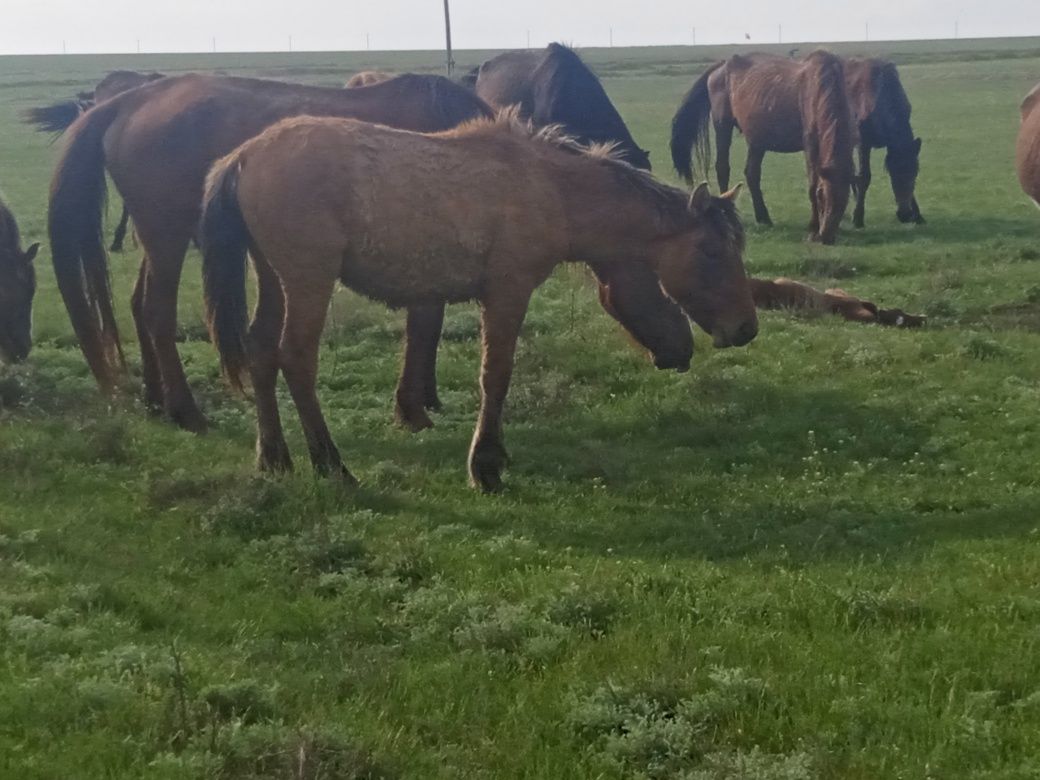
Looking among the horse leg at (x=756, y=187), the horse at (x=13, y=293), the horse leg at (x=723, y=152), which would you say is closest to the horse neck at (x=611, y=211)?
the horse at (x=13, y=293)

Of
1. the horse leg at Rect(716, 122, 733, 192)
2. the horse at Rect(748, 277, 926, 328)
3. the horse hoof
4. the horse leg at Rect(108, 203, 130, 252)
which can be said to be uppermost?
the horse leg at Rect(716, 122, 733, 192)

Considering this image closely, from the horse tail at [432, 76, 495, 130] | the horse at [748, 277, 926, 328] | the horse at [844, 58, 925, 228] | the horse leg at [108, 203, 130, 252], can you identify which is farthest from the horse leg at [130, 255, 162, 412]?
the horse at [844, 58, 925, 228]

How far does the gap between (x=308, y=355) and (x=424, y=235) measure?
0.96m

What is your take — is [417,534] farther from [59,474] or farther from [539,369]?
[539,369]

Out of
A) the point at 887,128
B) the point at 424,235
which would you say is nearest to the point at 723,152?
the point at 887,128

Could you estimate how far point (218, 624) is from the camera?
4863 millimetres

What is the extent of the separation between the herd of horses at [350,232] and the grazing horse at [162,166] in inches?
0.5

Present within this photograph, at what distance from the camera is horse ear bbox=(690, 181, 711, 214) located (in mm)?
7251

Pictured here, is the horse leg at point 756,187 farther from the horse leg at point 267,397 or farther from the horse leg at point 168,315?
the horse leg at point 267,397

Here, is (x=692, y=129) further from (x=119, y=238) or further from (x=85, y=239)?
(x=85, y=239)

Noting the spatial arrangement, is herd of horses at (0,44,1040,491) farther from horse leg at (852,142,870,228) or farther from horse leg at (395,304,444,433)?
horse leg at (852,142,870,228)

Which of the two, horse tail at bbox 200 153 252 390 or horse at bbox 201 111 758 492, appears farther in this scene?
horse tail at bbox 200 153 252 390

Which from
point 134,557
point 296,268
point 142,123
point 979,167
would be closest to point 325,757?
point 134,557

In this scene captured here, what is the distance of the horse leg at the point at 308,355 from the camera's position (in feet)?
22.0
